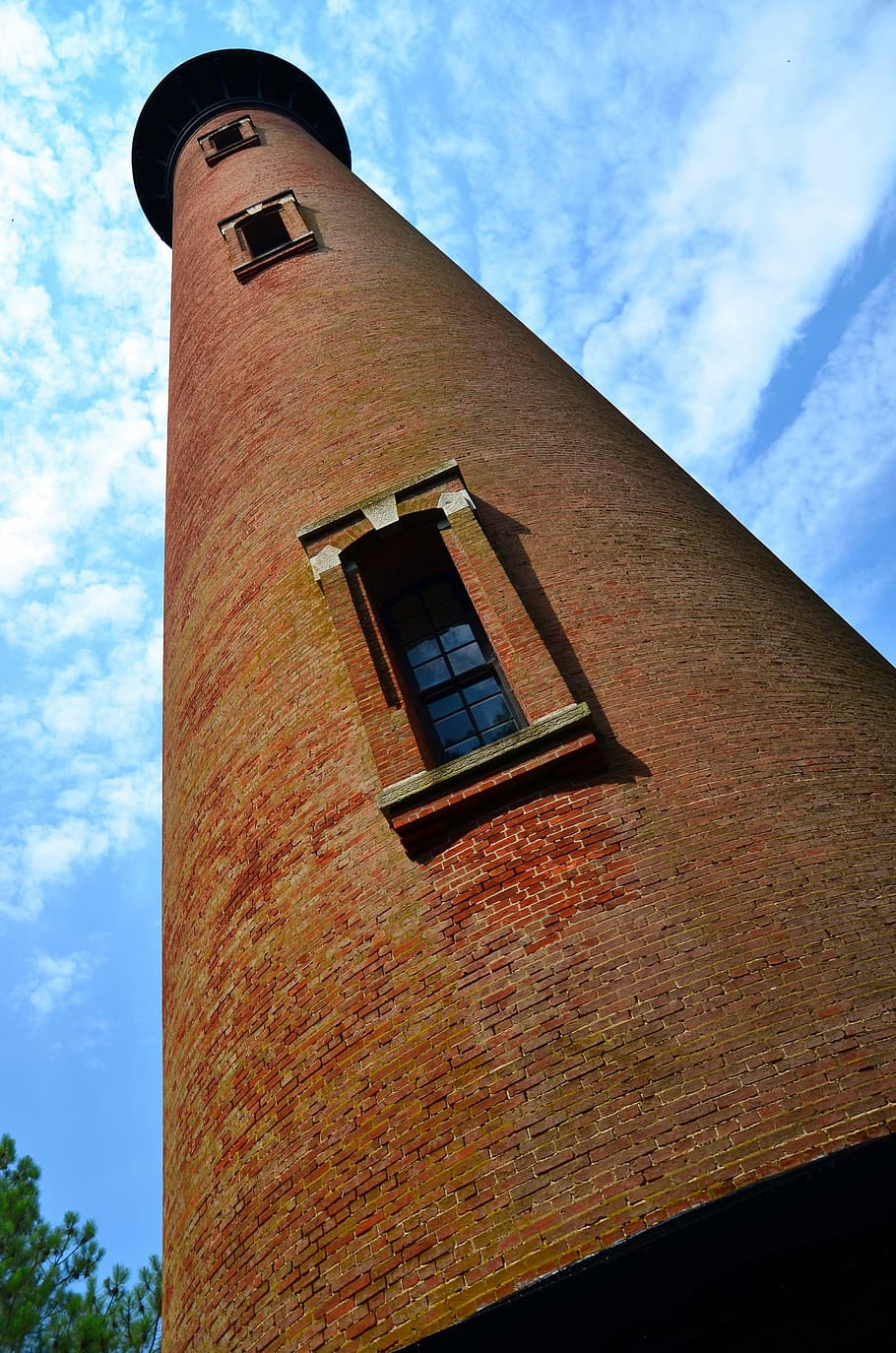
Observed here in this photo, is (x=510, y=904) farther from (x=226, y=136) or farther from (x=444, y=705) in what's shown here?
(x=226, y=136)

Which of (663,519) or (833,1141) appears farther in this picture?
(663,519)

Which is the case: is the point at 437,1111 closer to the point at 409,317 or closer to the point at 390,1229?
the point at 390,1229

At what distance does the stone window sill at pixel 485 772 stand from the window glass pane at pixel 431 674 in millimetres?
1337

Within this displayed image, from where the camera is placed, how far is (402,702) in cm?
550

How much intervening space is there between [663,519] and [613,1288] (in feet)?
15.7

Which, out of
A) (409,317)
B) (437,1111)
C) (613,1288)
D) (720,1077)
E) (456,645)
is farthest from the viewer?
(409,317)

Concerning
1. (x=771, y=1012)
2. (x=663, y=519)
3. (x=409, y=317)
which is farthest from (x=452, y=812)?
(x=409, y=317)

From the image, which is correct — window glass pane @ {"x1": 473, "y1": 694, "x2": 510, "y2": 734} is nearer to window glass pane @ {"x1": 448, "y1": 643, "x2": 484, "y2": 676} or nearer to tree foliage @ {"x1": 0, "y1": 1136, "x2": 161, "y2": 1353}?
window glass pane @ {"x1": 448, "y1": 643, "x2": 484, "y2": 676}

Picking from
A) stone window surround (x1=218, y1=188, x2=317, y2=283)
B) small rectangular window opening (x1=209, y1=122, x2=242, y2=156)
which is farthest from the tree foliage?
small rectangular window opening (x1=209, y1=122, x2=242, y2=156)

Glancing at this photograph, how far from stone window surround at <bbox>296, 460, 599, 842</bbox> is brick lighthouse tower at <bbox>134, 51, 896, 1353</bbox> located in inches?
0.8

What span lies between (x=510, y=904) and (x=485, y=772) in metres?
0.72

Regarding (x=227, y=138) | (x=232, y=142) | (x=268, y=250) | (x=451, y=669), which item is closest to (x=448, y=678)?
(x=451, y=669)

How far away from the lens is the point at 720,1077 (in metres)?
3.61

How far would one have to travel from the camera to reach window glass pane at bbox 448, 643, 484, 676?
6211mm
